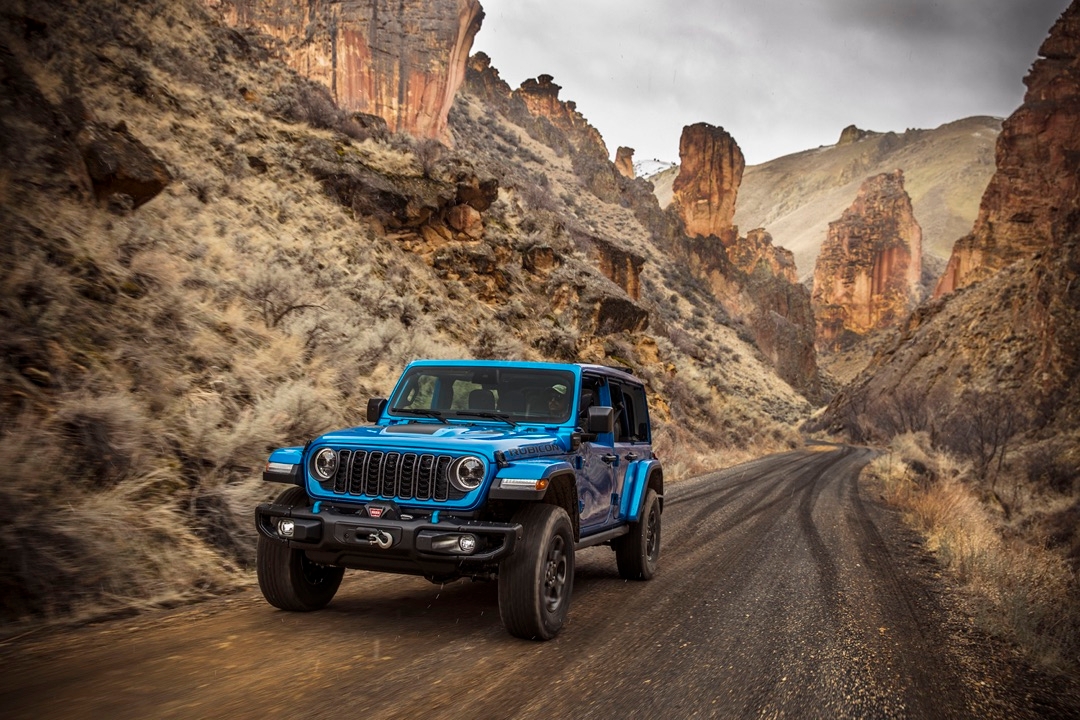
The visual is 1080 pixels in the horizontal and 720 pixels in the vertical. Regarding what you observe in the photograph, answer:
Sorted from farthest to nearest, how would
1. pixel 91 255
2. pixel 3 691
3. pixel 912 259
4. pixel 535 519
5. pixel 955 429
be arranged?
pixel 912 259 → pixel 955 429 → pixel 91 255 → pixel 535 519 → pixel 3 691

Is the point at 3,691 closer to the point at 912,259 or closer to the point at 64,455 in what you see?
the point at 64,455

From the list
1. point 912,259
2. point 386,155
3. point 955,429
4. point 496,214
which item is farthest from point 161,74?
point 912,259

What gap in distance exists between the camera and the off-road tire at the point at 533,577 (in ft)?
13.9

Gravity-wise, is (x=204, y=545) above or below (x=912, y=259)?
below

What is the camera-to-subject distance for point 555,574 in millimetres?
4637

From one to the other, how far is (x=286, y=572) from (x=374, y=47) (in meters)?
27.7

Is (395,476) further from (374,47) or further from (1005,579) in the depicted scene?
(374,47)

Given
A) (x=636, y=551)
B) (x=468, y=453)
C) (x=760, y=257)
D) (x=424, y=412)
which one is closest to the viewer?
(x=468, y=453)

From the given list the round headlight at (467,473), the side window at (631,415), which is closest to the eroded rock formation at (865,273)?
the side window at (631,415)

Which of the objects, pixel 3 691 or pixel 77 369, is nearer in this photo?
pixel 3 691

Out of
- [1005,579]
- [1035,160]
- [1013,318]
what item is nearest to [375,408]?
[1005,579]

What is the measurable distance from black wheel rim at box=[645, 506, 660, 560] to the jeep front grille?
122 inches

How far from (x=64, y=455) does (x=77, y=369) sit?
1.58m

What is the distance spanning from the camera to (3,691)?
323 centimetres
